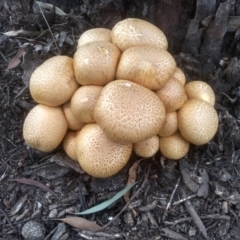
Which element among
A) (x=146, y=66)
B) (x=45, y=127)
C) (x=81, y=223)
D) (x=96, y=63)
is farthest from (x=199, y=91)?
(x=81, y=223)

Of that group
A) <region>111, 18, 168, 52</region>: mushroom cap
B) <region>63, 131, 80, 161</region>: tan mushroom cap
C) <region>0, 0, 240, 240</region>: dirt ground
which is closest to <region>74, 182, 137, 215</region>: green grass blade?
<region>0, 0, 240, 240</region>: dirt ground

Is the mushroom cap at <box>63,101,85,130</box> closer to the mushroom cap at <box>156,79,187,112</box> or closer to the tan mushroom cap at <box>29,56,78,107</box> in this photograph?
the tan mushroom cap at <box>29,56,78,107</box>

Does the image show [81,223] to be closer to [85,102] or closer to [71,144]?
[71,144]

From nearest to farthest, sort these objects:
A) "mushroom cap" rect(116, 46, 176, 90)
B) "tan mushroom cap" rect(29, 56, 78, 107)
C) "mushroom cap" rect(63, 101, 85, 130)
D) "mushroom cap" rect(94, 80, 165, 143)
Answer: "mushroom cap" rect(94, 80, 165, 143) < "mushroom cap" rect(116, 46, 176, 90) < "tan mushroom cap" rect(29, 56, 78, 107) < "mushroom cap" rect(63, 101, 85, 130)

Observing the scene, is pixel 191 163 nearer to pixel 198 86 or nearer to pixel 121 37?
pixel 198 86

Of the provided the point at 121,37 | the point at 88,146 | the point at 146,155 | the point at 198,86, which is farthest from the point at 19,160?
the point at 198,86

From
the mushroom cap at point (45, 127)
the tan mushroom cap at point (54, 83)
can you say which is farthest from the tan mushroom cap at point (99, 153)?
the tan mushroom cap at point (54, 83)
